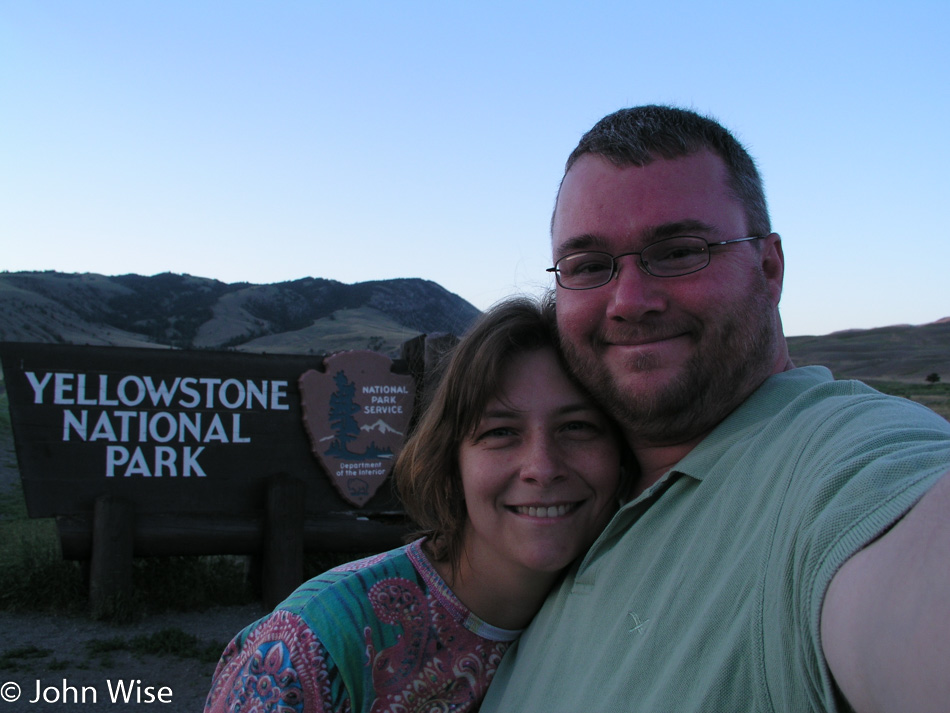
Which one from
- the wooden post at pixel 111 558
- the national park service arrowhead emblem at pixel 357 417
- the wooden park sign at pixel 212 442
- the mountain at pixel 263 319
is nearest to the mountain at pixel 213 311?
the mountain at pixel 263 319

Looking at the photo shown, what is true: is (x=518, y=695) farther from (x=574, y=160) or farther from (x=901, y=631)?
(x=574, y=160)

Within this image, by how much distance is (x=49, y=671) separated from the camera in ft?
14.4

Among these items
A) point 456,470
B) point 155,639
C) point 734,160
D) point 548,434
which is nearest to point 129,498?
point 155,639

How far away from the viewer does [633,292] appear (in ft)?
5.04

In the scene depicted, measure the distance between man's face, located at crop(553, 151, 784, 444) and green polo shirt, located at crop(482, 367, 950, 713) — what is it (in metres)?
0.09

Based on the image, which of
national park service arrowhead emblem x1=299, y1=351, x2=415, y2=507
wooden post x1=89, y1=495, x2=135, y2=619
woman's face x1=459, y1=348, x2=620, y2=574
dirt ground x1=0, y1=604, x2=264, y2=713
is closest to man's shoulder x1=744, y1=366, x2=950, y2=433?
woman's face x1=459, y1=348, x2=620, y2=574

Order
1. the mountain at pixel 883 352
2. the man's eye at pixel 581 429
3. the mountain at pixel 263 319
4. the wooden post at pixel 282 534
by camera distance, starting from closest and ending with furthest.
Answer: the man's eye at pixel 581 429
the wooden post at pixel 282 534
the mountain at pixel 883 352
the mountain at pixel 263 319

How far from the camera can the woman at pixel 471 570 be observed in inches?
63.4

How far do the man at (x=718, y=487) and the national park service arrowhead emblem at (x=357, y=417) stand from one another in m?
4.18

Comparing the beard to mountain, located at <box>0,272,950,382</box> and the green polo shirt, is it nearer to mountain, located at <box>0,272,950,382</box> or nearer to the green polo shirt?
the green polo shirt

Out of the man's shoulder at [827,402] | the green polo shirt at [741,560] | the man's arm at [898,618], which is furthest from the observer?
the man's shoulder at [827,402]

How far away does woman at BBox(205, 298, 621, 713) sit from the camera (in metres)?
1.61

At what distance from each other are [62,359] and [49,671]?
200 centimetres

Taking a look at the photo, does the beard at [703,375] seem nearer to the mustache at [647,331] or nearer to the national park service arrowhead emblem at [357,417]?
the mustache at [647,331]
